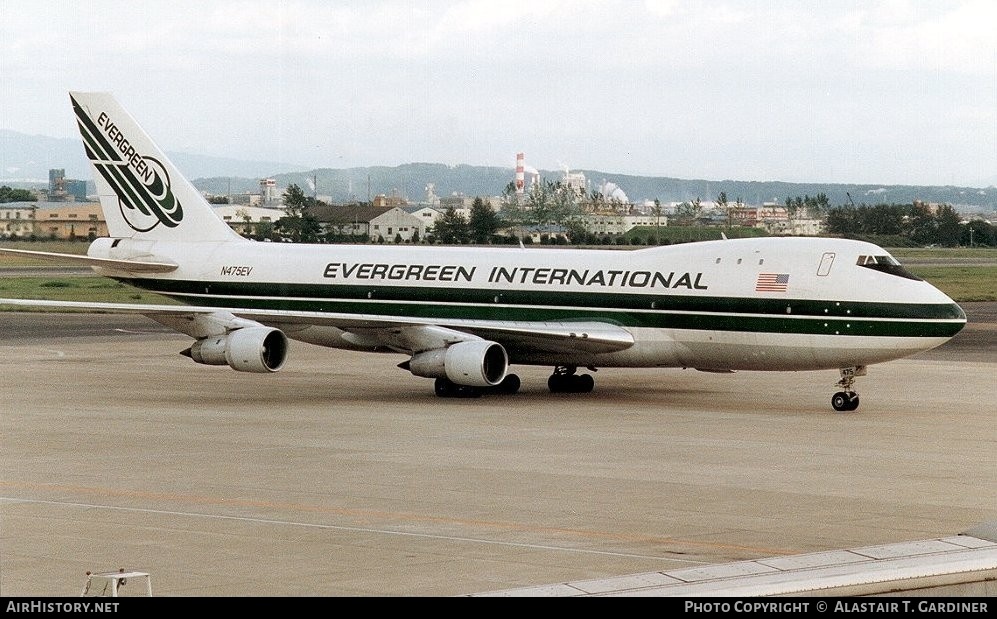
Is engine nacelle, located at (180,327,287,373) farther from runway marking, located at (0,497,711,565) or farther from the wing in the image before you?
runway marking, located at (0,497,711,565)

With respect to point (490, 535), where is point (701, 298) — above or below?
above

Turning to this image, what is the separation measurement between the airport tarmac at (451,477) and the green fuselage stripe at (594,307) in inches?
78.2

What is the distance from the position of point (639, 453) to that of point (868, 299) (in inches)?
344

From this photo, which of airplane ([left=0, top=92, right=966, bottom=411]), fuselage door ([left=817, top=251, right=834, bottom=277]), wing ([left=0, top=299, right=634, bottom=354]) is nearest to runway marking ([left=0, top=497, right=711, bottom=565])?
airplane ([left=0, top=92, right=966, bottom=411])

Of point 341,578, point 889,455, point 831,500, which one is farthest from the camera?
point 889,455

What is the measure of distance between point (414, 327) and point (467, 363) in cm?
205

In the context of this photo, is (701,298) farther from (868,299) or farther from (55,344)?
(55,344)

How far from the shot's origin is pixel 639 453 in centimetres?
2803

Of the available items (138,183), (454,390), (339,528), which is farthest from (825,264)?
(138,183)

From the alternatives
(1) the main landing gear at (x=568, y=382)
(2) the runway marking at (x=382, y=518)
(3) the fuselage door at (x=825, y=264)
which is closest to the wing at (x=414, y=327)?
(1) the main landing gear at (x=568, y=382)

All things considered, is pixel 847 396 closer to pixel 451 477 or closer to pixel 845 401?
pixel 845 401

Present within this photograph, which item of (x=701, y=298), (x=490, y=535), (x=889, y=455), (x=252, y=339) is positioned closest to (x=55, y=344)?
(x=252, y=339)

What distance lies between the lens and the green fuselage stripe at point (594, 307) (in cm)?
3397

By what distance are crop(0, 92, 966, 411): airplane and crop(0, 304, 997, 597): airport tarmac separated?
49.0 inches
